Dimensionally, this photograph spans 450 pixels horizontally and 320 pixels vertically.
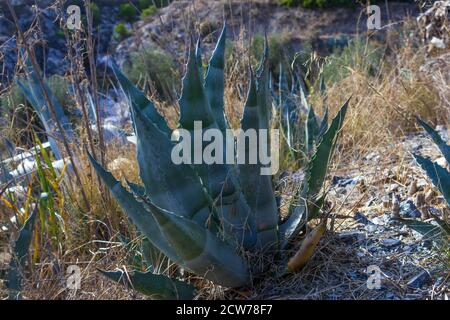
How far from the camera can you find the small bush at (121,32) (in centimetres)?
1107

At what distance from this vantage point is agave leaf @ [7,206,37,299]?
6.15 feet

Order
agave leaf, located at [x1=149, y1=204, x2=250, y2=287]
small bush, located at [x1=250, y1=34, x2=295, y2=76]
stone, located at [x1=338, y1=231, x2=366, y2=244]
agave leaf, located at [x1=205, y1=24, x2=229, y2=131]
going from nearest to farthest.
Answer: agave leaf, located at [x1=149, y1=204, x2=250, y2=287] < agave leaf, located at [x1=205, y1=24, x2=229, y2=131] < stone, located at [x1=338, y1=231, x2=366, y2=244] < small bush, located at [x1=250, y1=34, x2=295, y2=76]

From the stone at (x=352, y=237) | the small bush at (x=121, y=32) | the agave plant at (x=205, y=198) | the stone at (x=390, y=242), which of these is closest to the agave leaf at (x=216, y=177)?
the agave plant at (x=205, y=198)

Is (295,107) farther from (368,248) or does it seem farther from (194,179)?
(194,179)

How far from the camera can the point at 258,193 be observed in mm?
1969

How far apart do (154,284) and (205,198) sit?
0.31m

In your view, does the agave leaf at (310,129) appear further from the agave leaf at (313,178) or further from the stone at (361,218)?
the agave leaf at (313,178)

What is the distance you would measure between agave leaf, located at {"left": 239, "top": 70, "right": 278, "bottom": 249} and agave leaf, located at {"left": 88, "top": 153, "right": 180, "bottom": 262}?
1.05 feet

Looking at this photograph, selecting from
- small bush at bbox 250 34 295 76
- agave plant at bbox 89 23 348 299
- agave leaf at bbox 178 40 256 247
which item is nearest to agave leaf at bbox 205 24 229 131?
agave plant at bbox 89 23 348 299

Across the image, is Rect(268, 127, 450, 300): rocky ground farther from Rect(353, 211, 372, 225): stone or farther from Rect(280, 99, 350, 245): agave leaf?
Rect(280, 99, 350, 245): agave leaf

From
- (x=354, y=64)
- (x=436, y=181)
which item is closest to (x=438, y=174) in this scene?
(x=436, y=181)

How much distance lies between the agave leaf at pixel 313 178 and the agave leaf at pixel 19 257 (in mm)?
861

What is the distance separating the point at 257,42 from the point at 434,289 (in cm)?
695

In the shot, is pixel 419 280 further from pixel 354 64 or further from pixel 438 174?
pixel 354 64
